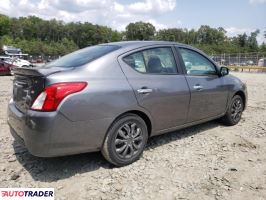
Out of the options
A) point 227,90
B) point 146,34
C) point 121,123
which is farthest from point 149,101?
point 146,34

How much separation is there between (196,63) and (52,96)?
277 centimetres

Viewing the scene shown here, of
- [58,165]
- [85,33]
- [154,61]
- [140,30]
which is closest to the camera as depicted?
[58,165]

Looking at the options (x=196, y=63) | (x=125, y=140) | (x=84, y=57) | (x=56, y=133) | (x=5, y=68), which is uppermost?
(x=84, y=57)

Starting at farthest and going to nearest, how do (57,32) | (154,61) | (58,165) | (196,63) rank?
(57,32), (196,63), (154,61), (58,165)

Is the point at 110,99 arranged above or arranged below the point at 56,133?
above

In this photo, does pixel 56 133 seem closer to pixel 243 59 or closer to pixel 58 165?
pixel 58 165

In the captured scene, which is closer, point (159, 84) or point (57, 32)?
point (159, 84)

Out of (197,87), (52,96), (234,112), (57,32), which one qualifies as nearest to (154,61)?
(197,87)

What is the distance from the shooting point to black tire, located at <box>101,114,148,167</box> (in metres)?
4.07

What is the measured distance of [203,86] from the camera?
5352 mm

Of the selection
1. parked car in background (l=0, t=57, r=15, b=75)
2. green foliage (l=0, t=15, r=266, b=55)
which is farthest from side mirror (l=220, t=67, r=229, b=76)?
green foliage (l=0, t=15, r=266, b=55)

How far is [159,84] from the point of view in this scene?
457cm

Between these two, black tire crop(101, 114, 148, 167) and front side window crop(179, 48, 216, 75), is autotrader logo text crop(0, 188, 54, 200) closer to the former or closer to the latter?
black tire crop(101, 114, 148, 167)

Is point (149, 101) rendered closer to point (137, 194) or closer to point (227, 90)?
point (137, 194)
